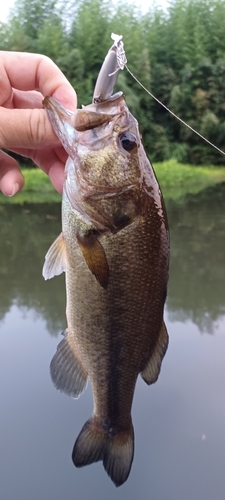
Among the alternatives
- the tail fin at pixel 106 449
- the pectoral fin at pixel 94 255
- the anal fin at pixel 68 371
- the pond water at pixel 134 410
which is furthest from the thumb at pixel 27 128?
the pond water at pixel 134 410

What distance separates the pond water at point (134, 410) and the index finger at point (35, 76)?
1976 millimetres

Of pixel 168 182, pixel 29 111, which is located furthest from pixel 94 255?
pixel 168 182

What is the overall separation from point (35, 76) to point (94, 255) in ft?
2.64

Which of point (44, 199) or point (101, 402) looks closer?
point (101, 402)

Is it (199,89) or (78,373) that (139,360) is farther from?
(199,89)

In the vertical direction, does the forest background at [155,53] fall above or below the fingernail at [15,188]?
above

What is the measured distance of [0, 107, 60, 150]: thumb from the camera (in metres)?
1.49

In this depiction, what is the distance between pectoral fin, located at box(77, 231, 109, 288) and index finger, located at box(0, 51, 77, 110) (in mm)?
548

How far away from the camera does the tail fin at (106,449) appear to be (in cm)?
151

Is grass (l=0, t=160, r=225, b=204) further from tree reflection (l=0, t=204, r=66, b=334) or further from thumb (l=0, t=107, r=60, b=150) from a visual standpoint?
thumb (l=0, t=107, r=60, b=150)

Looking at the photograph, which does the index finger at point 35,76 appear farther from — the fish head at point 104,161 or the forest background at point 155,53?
the forest background at point 155,53

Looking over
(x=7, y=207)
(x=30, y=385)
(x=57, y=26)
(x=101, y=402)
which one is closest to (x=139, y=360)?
(x=101, y=402)

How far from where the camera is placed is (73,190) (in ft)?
4.57

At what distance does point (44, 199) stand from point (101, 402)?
25.7ft
